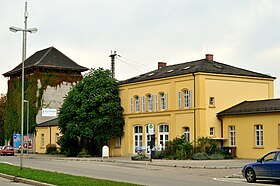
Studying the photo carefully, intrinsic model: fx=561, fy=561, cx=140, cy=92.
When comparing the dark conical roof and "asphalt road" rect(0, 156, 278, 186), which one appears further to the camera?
the dark conical roof

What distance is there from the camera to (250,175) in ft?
79.0

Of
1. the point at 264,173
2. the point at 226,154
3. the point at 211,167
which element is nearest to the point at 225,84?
the point at 226,154

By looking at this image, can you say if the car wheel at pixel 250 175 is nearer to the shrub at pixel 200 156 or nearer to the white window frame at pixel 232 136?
the shrub at pixel 200 156

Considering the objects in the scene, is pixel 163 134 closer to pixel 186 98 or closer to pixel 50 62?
pixel 186 98

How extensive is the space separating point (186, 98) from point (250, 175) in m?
25.7

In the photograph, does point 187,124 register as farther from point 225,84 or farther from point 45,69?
point 45,69

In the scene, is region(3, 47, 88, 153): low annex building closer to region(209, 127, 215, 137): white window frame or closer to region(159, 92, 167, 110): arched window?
region(159, 92, 167, 110): arched window

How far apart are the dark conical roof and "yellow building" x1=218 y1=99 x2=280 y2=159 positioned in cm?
3584

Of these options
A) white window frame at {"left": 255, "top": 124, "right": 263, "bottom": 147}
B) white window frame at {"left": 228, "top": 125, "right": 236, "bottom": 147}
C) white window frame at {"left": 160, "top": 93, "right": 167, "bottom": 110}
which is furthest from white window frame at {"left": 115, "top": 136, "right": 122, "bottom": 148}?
white window frame at {"left": 255, "top": 124, "right": 263, "bottom": 147}

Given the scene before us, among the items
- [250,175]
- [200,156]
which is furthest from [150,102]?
[250,175]

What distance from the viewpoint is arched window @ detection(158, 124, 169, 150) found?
170 feet

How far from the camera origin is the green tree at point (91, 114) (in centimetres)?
5606

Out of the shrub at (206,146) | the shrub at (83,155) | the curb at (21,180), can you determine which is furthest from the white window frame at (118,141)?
the curb at (21,180)

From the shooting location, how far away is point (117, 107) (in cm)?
5712
